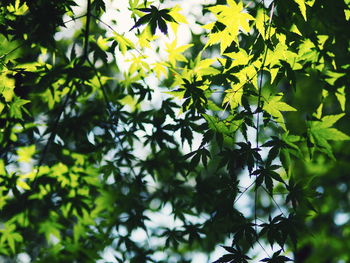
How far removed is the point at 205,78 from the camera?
1.61 m

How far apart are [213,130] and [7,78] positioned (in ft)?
3.54

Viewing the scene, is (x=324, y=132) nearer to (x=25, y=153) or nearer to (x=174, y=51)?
(x=174, y=51)

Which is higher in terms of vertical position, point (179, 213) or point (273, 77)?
point (273, 77)

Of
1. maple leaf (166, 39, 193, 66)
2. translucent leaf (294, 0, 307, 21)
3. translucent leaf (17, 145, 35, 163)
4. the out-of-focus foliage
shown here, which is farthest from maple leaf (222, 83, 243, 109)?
translucent leaf (17, 145, 35, 163)

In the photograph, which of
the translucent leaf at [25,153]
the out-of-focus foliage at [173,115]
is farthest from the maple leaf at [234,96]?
the translucent leaf at [25,153]

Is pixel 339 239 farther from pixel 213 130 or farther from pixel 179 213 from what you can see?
pixel 213 130

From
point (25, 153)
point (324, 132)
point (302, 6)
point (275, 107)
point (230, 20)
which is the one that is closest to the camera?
point (302, 6)

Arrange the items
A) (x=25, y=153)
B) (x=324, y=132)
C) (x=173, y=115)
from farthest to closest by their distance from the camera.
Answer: (x=25, y=153), (x=173, y=115), (x=324, y=132)

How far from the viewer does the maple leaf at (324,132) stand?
1.68 m

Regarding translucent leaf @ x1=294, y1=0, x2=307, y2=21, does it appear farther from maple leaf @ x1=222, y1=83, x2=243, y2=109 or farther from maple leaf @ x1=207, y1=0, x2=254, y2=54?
maple leaf @ x1=222, y1=83, x2=243, y2=109

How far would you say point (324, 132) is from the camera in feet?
5.59

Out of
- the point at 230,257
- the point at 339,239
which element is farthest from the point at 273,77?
the point at 339,239

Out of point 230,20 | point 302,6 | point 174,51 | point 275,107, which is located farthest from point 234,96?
point 174,51

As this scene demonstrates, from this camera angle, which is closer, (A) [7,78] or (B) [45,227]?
(A) [7,78]
